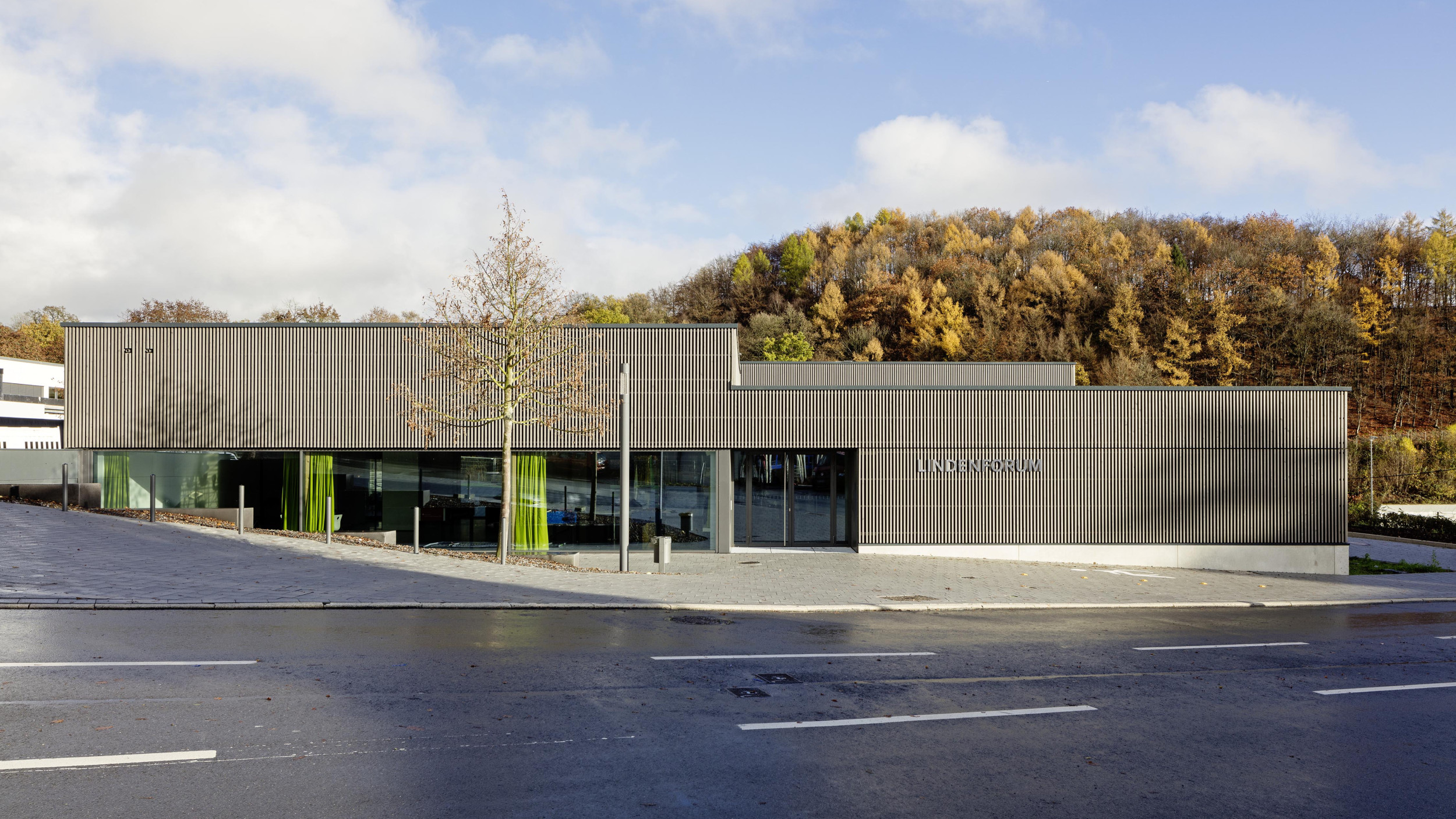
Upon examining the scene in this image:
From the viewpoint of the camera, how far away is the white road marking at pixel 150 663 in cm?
894

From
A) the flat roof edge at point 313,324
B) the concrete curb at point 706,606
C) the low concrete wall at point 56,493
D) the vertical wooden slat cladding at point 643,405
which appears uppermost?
the flat roof edge at point 313,324

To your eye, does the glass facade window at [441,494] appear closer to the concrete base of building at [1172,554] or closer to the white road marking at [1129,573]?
the concrete base of building at [1172,554]

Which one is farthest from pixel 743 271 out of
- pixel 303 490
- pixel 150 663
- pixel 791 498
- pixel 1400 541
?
pixel 150 663

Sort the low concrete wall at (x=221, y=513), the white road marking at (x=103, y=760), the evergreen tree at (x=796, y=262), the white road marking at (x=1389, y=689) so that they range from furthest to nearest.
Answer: the evergreen tree at (x=796, y=262), the low concrete wall at (x=221, y=513), the white road marking at (x=1389, y=689), the white road marking at (x=103, y=760)

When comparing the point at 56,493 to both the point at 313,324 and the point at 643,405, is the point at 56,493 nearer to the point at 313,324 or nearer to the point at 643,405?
the point at 313,324

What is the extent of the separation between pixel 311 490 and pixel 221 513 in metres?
2.18

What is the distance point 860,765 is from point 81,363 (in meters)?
25.6

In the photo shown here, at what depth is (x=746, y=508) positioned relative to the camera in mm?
25484

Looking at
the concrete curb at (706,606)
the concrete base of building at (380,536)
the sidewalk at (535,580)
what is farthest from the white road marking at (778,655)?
the concrete base of building at (380,536)

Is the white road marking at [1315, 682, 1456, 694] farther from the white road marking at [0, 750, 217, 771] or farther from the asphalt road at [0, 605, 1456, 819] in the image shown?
the white road marking at [0, 750, 217, 771]

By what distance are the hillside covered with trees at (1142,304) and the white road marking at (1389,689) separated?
178 ft

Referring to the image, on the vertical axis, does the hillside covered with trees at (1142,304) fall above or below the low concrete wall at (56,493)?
above

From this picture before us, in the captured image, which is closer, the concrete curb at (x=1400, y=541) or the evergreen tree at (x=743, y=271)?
the concrete curb at (x=1400, y=541)

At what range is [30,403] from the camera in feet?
195
